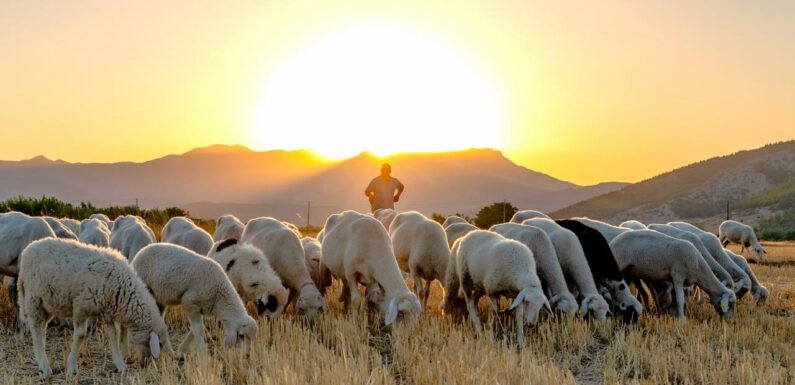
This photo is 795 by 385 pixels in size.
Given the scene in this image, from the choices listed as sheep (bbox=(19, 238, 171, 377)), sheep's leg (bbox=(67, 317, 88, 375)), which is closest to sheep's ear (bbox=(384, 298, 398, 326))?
sheep (bbox=(19, 238, 171, 377))

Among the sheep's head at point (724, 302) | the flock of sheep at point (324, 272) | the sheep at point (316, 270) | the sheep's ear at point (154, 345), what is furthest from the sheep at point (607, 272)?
the sheep's ear at point (154, 345)

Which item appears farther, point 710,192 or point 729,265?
point 710,192

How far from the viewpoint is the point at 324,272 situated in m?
12.5

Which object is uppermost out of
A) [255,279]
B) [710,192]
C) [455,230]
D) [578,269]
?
[455,230]

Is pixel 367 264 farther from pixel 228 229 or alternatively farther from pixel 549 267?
pixel 228 229

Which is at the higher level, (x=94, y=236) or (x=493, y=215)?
(x=94, y=236)

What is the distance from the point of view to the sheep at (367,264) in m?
9.73

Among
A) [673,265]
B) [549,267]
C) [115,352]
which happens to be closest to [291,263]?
[115,352]

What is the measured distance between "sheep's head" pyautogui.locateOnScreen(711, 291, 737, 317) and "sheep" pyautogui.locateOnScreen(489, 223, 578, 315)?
2.51 meters

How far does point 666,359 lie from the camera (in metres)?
8.56

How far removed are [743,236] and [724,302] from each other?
17.7m

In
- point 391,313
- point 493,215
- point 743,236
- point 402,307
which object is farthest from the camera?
point 493,215

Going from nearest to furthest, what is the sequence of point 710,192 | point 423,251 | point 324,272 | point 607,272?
point 607,272 < point 423,251 < point 324,272 < point 710,192

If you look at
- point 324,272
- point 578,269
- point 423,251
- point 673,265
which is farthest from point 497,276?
point 324,272
